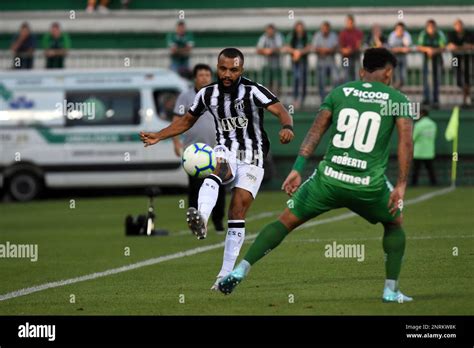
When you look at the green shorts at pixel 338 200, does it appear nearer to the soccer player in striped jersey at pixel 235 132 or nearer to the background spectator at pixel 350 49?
the soccer player in striped jersey at pixel 235 132

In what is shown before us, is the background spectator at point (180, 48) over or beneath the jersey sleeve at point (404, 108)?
beneath

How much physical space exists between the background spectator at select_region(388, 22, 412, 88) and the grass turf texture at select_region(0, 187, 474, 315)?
744 cm

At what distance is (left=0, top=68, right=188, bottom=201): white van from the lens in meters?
28.9

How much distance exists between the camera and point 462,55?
29.7m

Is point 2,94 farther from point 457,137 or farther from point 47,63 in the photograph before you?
point 457,137

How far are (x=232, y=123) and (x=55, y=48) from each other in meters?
20.4

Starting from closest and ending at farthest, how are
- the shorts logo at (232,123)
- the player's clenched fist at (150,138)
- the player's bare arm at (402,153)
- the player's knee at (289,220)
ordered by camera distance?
the player's bare arm at (402,153) < the player's knee at (289,220) < the player's clenched fist at (150,138) < the shorts logo at (232,123)

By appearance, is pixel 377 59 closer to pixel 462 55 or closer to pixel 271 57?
pixel 462 55

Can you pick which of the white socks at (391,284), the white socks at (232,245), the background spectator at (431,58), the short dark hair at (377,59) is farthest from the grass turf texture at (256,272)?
the background spectator at (431,58)

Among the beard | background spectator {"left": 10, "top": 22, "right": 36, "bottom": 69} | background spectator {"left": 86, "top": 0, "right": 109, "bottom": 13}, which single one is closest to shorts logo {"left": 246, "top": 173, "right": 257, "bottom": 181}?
the beard

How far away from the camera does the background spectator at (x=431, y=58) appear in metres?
29.6

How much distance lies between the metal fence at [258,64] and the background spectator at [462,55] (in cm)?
7

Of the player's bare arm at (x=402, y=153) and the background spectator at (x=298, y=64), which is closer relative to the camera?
the player's bare arm at (x=402, y=153)
